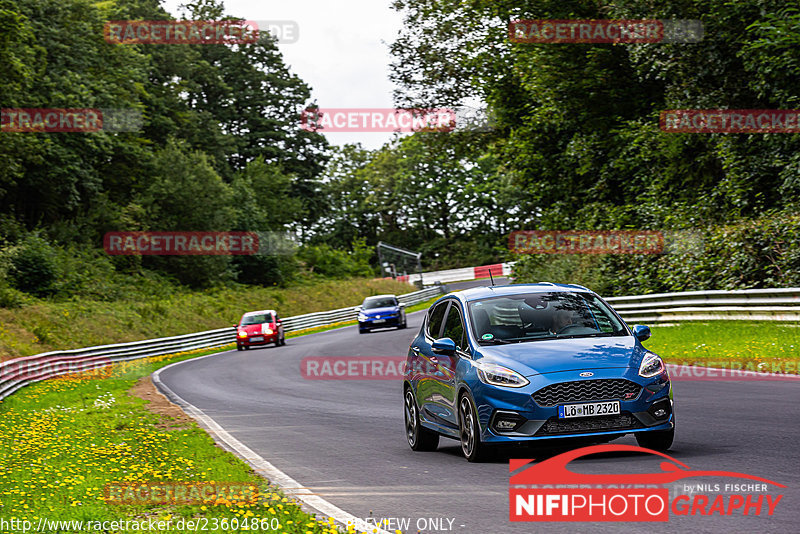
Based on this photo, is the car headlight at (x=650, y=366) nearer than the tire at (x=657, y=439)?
Yes

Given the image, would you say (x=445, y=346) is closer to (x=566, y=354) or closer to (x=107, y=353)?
(x=566, y=354)

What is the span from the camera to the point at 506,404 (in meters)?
8.76

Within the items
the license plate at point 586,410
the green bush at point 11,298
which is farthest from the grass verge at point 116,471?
the green bush at point 11,298

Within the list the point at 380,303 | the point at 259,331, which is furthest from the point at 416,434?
the point at 380,303

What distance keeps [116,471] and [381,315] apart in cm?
3400

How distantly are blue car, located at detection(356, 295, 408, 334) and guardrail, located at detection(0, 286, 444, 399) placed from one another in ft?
25.4

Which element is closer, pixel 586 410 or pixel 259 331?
pixel 586 410

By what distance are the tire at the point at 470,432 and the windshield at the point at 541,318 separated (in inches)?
25.6

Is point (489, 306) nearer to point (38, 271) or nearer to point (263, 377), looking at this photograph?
point (263, 377)

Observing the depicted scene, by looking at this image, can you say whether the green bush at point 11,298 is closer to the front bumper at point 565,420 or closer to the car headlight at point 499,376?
the car headlight at point 499,376

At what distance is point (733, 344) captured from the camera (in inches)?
770

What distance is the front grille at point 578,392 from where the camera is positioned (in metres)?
8.65

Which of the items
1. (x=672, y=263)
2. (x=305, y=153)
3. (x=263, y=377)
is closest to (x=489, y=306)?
(x=263, y=377)

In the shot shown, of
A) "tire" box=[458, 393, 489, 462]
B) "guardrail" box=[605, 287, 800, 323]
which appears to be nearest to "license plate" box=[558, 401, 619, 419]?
"tire" box=[458, 393, 489, 462]
